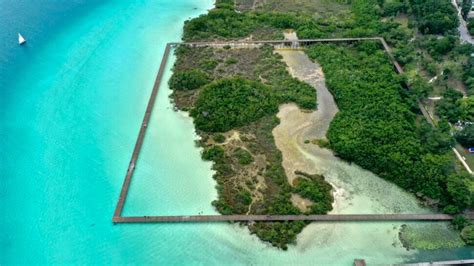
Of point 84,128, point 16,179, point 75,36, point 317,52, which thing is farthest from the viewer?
point 75,36

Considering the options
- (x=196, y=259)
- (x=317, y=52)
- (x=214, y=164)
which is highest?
(x=317, y=52)

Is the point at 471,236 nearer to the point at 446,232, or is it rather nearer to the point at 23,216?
the point at 446,232

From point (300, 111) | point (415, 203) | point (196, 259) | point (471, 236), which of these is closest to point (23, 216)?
point (196, 259)

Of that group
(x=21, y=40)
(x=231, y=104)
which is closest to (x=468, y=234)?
(x=231, y=104)

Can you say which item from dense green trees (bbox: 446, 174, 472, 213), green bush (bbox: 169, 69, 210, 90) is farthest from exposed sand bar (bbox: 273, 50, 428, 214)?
green bush (bbox: 169, 69, 210, 90)

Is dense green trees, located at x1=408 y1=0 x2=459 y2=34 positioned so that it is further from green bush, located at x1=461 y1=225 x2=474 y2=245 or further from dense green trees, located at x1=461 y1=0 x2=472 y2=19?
green bush, located at x1=461 y1=225 x2=474 y2=245

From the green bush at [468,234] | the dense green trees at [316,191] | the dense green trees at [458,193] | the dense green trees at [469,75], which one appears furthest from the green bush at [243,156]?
the dense green trees at [469,75]

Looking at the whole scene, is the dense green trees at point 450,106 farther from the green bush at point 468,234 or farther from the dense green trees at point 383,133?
the green bush at point 468,234
